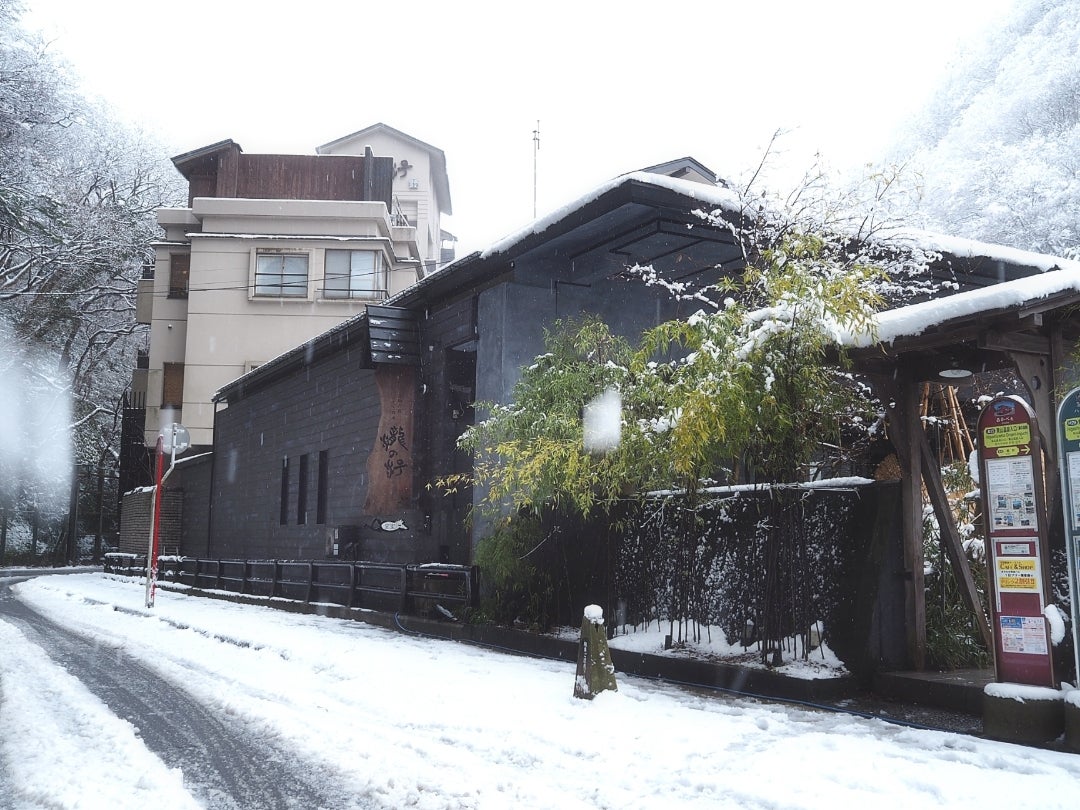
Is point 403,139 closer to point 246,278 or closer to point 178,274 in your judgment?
point 178,274

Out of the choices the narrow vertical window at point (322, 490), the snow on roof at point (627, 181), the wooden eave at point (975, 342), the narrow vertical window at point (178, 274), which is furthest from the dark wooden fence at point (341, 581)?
the narrow vertical window at point (178, 274)

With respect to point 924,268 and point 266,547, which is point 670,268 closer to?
point 924,268

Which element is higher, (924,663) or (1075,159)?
(1075,159)

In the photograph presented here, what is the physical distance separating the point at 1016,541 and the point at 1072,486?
514 millimetres

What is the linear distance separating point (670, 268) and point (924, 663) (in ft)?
24.5

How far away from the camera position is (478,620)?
11.7 metres

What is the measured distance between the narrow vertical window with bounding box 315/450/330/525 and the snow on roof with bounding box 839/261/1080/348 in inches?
499

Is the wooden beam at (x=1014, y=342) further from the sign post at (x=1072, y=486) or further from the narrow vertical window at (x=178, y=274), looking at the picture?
the narrow vertical window at (x=178, y=274)

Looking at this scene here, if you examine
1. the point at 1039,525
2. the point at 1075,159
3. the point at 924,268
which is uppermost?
the point at 1075,159

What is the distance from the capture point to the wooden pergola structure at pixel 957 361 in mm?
6152

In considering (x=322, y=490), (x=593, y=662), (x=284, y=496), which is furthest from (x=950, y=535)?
(x=284, y=496)

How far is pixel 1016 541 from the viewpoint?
5.93 metres

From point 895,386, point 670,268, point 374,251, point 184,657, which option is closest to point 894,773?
point 895,386

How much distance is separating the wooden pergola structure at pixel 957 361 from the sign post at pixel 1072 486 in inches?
14.0
